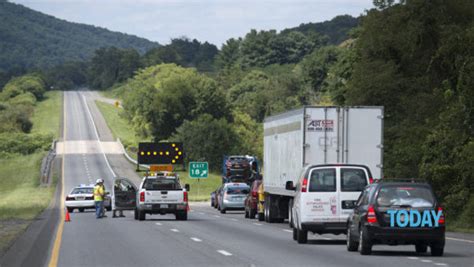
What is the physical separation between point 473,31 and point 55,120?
14989 centimetres

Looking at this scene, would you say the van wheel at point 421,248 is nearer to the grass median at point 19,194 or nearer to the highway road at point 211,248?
the highway road at point 211,248

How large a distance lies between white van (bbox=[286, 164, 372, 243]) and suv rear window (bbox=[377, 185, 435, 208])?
4.42 metres

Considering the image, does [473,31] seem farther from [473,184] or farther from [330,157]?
[330,157]

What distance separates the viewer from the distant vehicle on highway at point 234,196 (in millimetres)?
57219

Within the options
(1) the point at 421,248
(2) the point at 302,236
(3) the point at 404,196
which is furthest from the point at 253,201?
(3) the point at 404,196

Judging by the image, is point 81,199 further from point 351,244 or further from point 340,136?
point 351,244

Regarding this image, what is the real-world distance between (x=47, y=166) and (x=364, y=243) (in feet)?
294

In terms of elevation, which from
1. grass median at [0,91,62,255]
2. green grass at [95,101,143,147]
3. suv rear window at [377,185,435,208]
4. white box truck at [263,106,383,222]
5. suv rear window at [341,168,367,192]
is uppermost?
green grass at [95,101,143,147]

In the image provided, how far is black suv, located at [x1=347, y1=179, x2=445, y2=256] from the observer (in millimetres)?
24250

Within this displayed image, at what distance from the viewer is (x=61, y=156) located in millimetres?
130625

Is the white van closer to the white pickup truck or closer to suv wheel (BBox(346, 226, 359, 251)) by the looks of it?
suv wheel (BBox(346, 226, 359, 251))

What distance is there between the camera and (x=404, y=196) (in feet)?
80.5

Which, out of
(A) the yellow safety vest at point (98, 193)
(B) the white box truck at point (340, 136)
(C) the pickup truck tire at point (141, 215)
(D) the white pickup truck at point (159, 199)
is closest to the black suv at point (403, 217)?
(B) the white box truck at point (340, 136)

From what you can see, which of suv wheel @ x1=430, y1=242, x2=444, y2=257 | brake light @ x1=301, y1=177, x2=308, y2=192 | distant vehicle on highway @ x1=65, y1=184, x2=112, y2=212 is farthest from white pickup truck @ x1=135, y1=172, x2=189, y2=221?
suv wheel @ x1=430, y1=242, x2=444, y2=257
